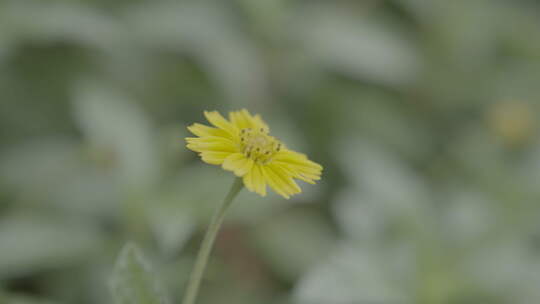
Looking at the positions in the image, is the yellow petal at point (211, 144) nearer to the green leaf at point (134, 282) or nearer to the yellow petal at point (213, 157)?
the yellow petal at point (213, 157)

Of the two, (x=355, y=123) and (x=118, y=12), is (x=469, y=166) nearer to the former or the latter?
(x=355, y=123)

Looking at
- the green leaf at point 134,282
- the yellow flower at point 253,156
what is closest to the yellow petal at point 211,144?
the yellow flower at point 253,156

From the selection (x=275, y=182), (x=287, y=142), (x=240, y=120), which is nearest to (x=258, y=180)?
(x=275, y=182)

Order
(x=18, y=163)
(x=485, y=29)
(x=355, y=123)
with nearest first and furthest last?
(x=18, y=163) → (x=355, y=123) → (x=485, y=29)

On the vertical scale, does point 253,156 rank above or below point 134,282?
above

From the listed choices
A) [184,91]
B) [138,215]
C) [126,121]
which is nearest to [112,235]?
[138,215]

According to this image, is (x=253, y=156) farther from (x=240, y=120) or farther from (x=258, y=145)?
(x=240, y=120)
